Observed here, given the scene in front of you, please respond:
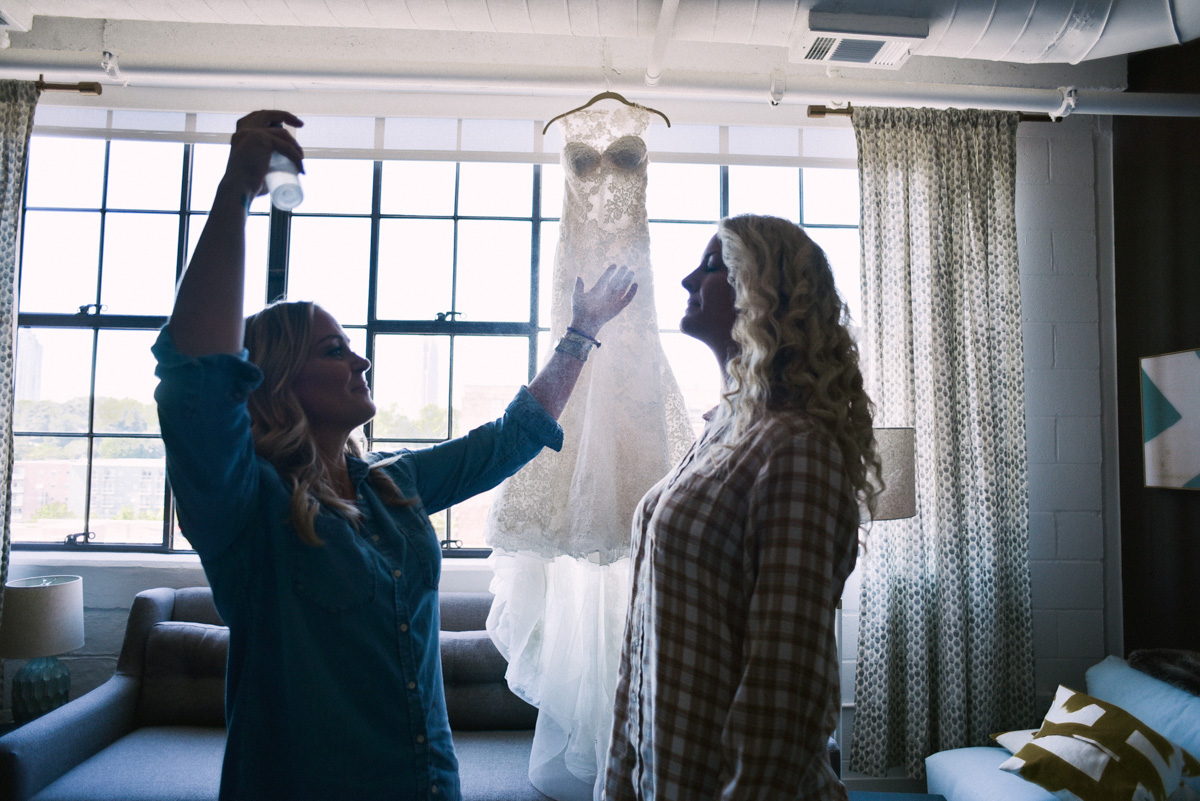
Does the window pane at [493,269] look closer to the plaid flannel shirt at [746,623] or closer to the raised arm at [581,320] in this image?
the raised arm at [581,320]

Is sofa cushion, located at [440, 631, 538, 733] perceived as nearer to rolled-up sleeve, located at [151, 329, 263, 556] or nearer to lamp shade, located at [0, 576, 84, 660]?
lamp shade, located at [0, 576, 84, 660]

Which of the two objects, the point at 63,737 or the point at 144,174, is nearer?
the point at 63,737

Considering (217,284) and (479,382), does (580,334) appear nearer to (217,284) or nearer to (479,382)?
(217,284)

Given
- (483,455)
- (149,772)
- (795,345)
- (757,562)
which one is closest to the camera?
(757,562)

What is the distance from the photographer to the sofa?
2.07m

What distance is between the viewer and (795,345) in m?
1.10

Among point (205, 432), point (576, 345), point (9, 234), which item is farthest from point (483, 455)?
point (9, 234)

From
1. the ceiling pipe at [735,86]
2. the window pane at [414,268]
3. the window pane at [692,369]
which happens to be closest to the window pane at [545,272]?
the window pane at [414,268]

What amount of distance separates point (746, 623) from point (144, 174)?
359 centimetres

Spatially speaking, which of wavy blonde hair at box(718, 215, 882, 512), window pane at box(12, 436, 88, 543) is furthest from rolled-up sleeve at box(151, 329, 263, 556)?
window pane at box(12, 436, 88, 543)

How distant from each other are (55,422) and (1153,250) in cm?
489

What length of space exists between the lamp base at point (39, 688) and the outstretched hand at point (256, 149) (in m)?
2.67

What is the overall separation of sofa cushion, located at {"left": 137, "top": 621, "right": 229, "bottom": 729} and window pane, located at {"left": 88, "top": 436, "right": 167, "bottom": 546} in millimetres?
748

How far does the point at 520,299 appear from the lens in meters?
3.28
